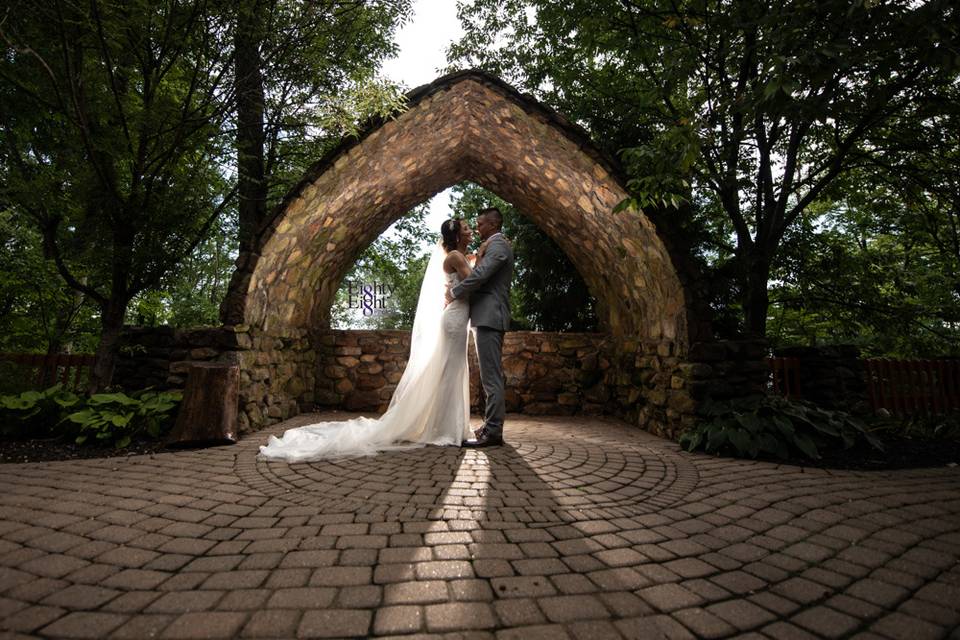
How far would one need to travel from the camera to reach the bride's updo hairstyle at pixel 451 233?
4.31 metres

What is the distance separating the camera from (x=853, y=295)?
5516mm

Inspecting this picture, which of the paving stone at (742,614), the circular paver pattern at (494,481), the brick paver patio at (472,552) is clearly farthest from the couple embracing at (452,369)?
the paving stone at (742,614)

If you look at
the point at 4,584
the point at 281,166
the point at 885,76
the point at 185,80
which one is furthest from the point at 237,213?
the point at 885,76

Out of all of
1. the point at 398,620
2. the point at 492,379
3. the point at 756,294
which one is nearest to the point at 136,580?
the point at 398,620

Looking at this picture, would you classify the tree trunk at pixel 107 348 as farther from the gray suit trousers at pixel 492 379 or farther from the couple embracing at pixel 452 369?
the gray suit trousers at pixel 492 379

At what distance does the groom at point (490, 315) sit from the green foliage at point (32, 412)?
4.11 metres

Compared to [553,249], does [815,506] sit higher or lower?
lower

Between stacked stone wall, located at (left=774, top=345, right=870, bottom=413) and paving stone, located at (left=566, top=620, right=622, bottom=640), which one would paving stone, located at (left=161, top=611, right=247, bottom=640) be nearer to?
paving stone, located at (left=566, top=620, right=622, bottom=640)

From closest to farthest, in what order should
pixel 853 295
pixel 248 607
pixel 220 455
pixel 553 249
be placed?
pixel 248 607, pixel 220 455, pixel 853 295, pixel 553 249

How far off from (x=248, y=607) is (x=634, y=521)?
1.87 m

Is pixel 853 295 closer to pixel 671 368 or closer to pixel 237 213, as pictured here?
pixel 671 368

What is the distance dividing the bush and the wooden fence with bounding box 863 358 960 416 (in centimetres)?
854

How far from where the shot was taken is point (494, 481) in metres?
2.87

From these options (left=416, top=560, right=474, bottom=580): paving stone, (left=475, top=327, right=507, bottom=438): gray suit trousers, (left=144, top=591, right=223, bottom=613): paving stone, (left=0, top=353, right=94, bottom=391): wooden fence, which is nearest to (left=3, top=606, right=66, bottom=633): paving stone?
(left=144, top=591, right=223, bottom=613): paving stone
